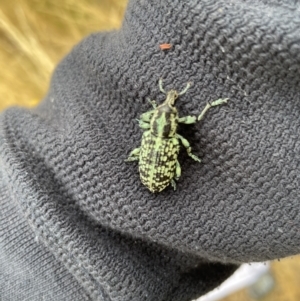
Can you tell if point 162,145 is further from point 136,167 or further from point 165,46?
point 165,46

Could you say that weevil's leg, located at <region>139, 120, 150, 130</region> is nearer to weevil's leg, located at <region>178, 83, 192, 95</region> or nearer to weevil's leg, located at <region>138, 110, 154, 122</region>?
weevil's leg, located at <region>138, 110, 154, 122</region>

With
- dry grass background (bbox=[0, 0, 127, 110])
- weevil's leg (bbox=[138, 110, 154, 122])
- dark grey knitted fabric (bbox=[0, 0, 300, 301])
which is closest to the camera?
dark grey knitted fabric (bbox=[0, 0, 300, 301])

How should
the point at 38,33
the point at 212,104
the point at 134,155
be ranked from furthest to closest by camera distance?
the point at 38,33 → the point at 134,155 → the point at 212,104

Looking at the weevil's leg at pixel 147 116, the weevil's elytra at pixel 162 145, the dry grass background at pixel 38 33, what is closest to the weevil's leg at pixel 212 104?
the weevil's elytra at pixel 162 145

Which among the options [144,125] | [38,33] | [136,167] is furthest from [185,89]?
[38,33]

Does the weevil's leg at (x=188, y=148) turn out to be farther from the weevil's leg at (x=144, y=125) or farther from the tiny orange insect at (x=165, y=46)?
the tiny orange insect at (x=165, y=46)

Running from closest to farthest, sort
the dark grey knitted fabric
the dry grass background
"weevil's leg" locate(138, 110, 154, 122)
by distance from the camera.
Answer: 1. the dark grey knitted fabric
2. "weevil's leg" locate(138, 110, 154, 122)
3. the dry grass background

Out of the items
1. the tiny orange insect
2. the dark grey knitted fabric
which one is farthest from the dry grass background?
the tiny orange insect
